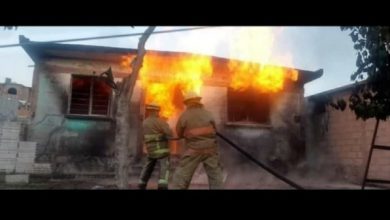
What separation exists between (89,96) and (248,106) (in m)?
4.96

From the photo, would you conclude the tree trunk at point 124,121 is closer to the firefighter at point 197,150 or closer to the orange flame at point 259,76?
the firefighter at point 197,150

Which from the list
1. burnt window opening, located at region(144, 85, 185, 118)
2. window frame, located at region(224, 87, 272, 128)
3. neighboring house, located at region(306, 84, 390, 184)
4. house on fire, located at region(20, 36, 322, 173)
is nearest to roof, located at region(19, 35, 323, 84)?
house on fire, located at region(20, 36, 322, 173)

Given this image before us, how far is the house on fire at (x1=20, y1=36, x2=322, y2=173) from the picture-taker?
10.5 m

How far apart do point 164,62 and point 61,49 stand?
114 inches

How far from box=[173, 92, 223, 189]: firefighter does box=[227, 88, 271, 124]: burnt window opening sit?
19.7 feet

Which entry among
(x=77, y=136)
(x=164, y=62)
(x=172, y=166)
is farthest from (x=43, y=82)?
(x=172, y=166)

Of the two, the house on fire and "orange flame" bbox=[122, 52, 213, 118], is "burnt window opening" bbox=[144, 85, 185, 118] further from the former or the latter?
the house on fire

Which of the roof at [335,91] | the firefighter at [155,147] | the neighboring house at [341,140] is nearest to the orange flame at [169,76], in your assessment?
the firefighter at [155,147]

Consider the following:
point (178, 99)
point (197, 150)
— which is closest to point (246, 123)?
point (178, 99)

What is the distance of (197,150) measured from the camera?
5.85 meters

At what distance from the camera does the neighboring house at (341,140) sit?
10680 millimetres
